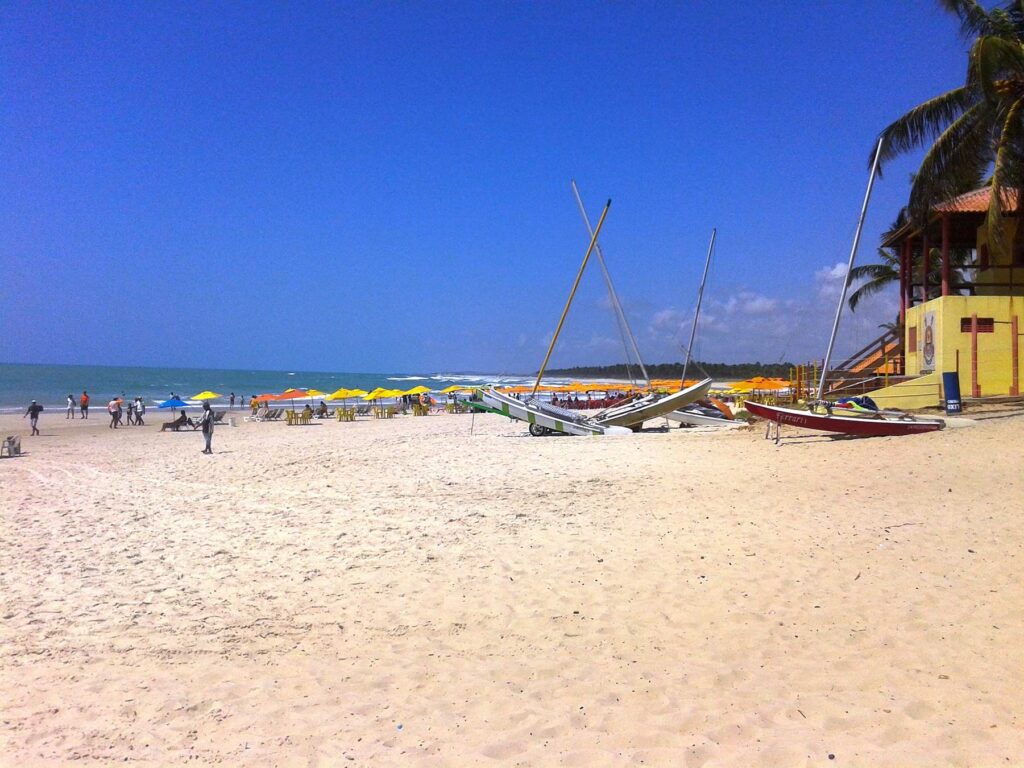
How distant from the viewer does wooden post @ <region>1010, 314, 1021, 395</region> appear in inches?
622

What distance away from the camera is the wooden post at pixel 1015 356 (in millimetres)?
15789

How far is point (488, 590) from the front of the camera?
18.7 ft

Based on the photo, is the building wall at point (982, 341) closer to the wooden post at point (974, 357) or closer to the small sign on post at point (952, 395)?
the wooden post at point (974, 357)

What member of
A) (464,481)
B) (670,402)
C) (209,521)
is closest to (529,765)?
(209,521)

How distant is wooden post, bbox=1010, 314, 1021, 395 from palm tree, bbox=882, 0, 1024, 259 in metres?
2.11

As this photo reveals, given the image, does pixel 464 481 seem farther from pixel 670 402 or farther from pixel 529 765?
pixel 670 402

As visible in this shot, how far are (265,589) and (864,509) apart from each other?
248 inches

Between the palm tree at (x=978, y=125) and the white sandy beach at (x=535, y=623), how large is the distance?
25.9ft

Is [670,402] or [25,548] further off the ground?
[670,402]

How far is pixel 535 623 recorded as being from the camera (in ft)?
16.3

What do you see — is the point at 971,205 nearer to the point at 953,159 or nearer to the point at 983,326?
the point at 953,159

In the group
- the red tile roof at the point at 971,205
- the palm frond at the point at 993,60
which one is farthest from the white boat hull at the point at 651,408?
the palm frond at the point at 993,60

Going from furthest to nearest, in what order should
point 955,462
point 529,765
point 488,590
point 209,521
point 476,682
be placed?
point 955,462
point 209,521
point 488,590
point 476,682
point 529,765

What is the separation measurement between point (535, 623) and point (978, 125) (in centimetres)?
1649
